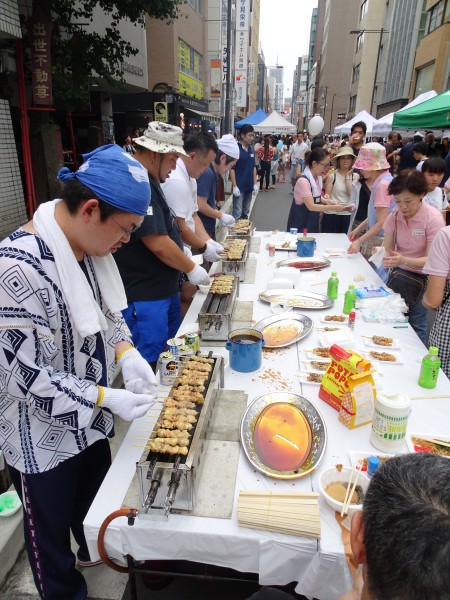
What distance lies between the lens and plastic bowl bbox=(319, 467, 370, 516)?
5.23 ft

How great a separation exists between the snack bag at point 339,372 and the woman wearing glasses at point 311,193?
4.38 metres

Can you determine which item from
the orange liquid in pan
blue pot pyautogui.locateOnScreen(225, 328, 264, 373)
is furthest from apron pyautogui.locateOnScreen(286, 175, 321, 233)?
the orange liquid in pan

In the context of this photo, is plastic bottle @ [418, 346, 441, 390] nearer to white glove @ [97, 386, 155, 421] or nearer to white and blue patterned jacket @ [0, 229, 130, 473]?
white glove @ [97, 386, 155, 421]

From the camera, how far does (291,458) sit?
1.89 meters

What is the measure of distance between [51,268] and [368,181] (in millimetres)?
5062

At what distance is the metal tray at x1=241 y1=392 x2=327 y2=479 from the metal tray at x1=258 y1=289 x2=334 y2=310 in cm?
140

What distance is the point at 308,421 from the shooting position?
6.87 ft

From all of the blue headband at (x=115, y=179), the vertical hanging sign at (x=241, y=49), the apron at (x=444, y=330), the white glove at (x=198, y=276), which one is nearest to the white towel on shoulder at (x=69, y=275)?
the blue headband at (x=115, y=179)

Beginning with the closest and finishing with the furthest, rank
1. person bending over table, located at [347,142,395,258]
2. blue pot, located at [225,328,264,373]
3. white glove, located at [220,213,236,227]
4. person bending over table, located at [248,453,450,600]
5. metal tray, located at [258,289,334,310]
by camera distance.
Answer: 1. person bending over table, located at [248,453,450,600]
2. blue pot, located at [225,328,264,373]
3. metal tray, located at [258,289,334,310]
4. person bending over table, located at [347,142,395,258]
5. white glove, located at [220,213,236,227]

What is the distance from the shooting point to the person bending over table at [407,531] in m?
0.77

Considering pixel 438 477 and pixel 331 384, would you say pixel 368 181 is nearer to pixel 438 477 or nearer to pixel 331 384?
pixel 331 384

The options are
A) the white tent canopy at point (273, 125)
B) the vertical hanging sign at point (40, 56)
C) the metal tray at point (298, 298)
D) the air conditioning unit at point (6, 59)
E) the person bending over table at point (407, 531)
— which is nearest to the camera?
the person bending over table at point (407, 531)

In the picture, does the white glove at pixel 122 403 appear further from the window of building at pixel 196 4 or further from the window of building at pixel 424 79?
the window of building at pixel 424 79

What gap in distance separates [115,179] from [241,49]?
24457mm
